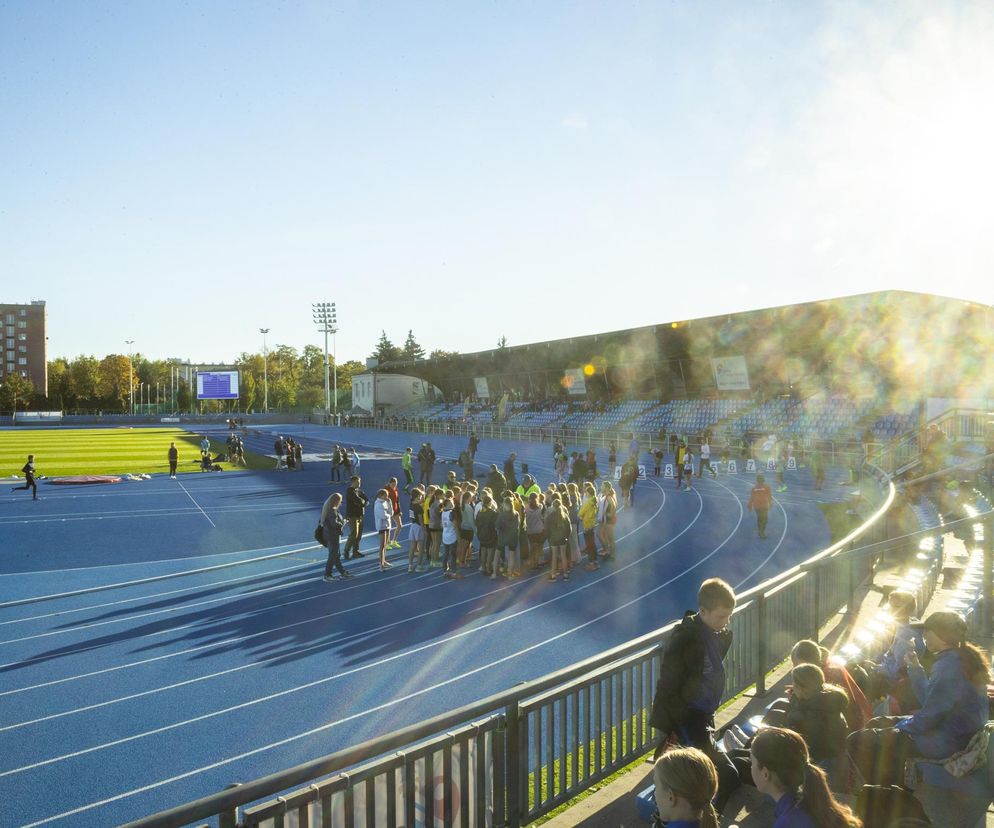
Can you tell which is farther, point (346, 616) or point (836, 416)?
point (836, 416)

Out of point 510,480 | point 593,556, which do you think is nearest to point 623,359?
point 510,480

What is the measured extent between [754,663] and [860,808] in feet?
11.1

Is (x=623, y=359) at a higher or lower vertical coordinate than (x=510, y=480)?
higher

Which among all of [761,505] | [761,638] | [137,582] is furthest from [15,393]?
[761,638]

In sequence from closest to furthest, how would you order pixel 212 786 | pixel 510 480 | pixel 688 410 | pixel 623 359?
pixel 212 786 < pixel 510 480 < pixel 688 410 < pixel 623 359

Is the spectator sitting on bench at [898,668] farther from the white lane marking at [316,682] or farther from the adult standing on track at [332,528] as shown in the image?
the adult standing on track at [332,528]

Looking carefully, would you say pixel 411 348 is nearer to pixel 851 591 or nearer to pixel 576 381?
pixel 576 381

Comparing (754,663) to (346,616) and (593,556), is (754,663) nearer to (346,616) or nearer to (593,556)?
(346,616)

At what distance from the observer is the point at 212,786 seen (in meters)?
6.70

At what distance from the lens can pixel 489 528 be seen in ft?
45.8

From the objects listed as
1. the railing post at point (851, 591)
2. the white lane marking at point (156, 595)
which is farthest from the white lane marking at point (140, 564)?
the railing post at point (851, 591)

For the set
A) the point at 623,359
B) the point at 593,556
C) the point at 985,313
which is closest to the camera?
the point at 593,556

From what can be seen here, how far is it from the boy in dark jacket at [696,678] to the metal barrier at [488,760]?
542mm

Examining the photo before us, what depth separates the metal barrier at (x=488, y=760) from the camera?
10.8 ft
